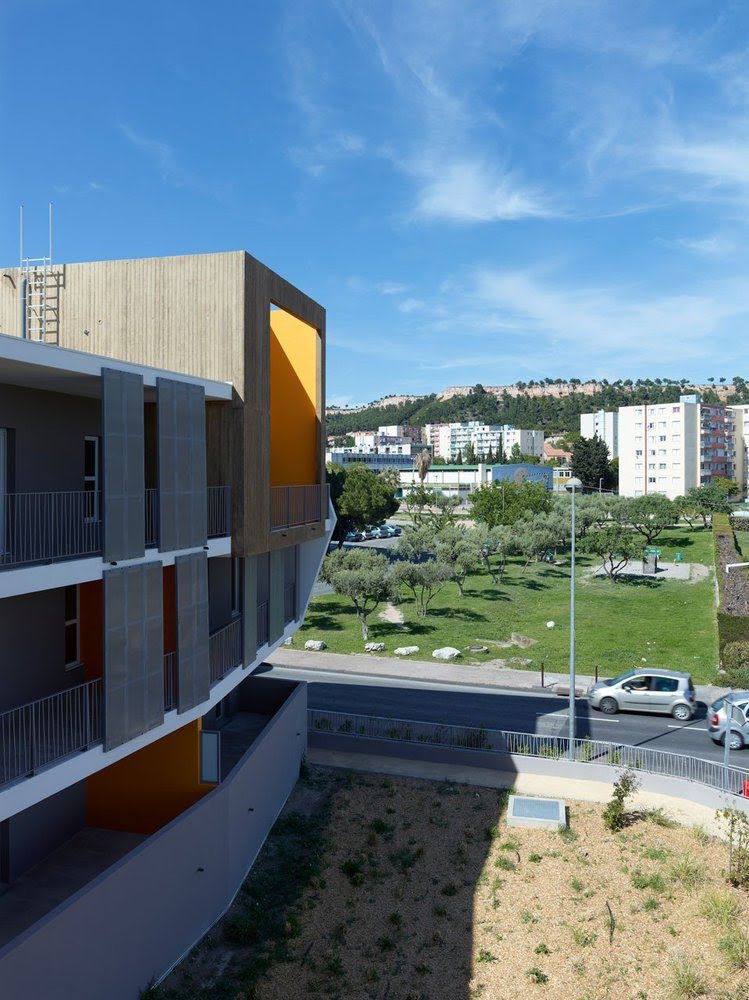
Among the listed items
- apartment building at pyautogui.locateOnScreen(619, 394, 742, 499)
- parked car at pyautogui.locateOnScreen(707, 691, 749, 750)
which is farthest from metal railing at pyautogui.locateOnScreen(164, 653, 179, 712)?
apartment building at pyautogui.locateOnScreen(619, 394, 742, 499)

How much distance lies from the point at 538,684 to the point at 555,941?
547 inches

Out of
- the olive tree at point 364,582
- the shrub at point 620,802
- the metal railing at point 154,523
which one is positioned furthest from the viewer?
the olive tree at point 364,582

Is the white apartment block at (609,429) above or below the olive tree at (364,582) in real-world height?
above

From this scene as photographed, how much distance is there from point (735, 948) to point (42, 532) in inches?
505

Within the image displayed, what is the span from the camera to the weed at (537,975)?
12.5 metres

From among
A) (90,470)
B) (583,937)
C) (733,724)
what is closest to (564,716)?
(733,724)

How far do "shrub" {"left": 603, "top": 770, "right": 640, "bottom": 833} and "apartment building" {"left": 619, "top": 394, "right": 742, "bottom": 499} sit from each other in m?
87.0

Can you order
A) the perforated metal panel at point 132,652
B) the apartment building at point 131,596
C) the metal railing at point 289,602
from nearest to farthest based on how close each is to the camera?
1. the apartment building at point 131,596
2. the perforated metal panel at point 132,652
3. the metal railing at point 289,602

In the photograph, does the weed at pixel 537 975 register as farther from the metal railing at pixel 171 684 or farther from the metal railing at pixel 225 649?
the metal railing at pixel 171 684

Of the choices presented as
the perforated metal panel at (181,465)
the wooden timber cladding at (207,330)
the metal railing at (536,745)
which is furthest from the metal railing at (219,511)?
the metal railing at (536,745)

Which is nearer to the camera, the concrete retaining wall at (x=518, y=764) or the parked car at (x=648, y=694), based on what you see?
the concrete retaining wall at (x=518, y=764)

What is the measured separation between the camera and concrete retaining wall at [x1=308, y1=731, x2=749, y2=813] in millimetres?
17922

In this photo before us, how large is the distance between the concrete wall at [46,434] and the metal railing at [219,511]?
222 cm

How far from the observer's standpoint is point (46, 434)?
39.2 ft
